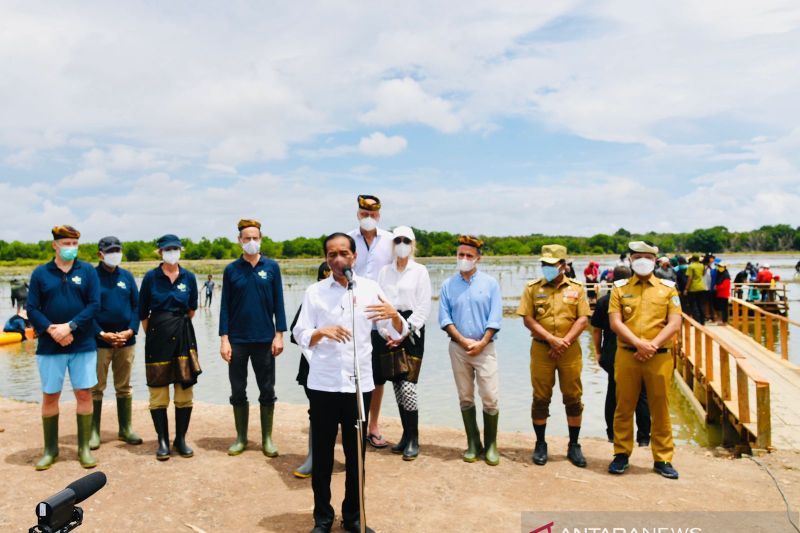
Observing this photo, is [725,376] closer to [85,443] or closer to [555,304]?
[555,304]

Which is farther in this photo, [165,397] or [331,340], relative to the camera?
[165,397]

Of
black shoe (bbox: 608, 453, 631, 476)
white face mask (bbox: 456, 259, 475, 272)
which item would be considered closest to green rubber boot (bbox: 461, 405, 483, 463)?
black shoe (bbox: 608, 453, 631, 476)

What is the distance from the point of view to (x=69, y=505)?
67.2 inches

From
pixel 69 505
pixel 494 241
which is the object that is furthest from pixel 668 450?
→ pixel 494 241

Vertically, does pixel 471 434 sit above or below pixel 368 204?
below

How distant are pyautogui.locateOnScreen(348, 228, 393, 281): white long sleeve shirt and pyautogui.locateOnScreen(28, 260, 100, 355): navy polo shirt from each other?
2.37 m

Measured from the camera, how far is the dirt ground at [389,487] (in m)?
4.31

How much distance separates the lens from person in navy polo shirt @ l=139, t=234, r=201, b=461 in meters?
5.53

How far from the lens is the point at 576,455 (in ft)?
18.1

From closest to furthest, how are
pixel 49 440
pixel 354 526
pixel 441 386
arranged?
pixel 354 526
pixel 49 440
pixel 441 386

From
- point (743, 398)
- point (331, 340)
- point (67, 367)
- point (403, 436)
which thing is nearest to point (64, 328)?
point (67, 367)

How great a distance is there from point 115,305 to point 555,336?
4.20 metres

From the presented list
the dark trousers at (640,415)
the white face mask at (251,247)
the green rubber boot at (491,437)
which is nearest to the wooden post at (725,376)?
the dark trousers at (640,415)

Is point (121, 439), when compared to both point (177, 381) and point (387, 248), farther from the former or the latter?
point (387, 248)
